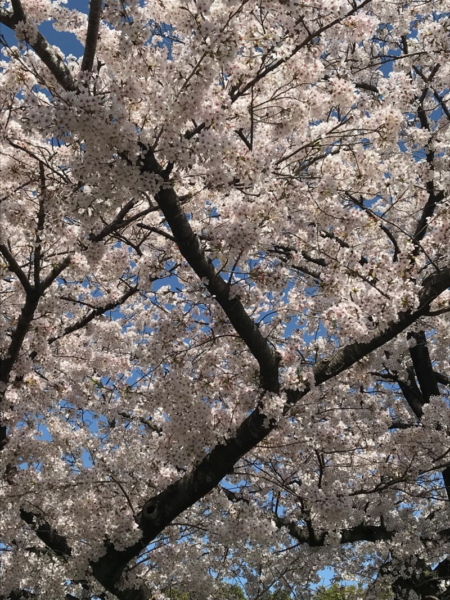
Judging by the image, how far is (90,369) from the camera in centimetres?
1002

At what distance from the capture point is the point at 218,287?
570 cm

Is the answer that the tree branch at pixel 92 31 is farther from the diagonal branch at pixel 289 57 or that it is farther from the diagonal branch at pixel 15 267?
the diagonal branch at pixel 15 267

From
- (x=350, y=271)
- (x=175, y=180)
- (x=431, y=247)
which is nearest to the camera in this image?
(x=175, y=180)

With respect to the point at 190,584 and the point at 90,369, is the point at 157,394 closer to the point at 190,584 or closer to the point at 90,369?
the point at 90,369

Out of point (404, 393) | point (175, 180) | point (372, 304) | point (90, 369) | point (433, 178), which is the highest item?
point (90, 369)

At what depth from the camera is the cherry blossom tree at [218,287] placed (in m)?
4.92

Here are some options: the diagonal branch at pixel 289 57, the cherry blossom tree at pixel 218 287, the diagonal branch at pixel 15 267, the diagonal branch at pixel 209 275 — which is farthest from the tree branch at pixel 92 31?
the diagonal branch at pixel 15 267

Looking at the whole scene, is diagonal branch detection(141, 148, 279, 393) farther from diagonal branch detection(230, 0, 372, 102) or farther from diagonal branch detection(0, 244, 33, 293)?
diagonal branch detection(0, 244, 33, 293)

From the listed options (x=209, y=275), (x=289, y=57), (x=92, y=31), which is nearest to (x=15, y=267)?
(x=209, y=275)

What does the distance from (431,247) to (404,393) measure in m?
5.14

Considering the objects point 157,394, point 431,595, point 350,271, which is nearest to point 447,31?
point 350,271

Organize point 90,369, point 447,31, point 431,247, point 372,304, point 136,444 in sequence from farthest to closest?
point 90,369 < point 136,444 < point 447,31 < point 431,247 < point 372,304

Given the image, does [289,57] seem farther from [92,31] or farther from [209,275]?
[209,275]

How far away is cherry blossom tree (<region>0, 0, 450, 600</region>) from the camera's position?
194 inches
